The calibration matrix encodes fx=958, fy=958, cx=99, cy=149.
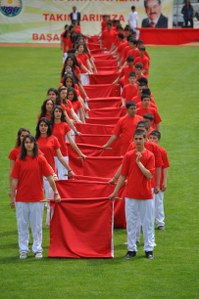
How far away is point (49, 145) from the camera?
1656cm

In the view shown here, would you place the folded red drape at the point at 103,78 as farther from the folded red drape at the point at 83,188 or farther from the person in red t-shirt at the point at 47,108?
the folded red drape at the point at 83,188

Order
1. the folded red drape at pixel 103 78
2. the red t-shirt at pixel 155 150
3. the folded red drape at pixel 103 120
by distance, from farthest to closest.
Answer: the folded red drape at pixel 103 78 < the folded red drape at pixel 103 120 < the red t-shirt at pixel 155 150

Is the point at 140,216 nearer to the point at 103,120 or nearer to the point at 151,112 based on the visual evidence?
the point at 151,112

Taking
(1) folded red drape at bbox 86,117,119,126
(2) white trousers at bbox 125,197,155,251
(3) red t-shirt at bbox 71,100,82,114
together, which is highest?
(3) red t-shirt at bbox 71,100,82,114

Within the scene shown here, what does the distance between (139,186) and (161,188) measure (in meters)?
1.71

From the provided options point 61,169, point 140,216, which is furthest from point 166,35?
point 140,216

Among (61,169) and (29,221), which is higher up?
(61,169)

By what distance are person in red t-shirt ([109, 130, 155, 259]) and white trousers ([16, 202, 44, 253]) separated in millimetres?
1162

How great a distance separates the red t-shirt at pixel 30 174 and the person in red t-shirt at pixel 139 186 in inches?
44.9

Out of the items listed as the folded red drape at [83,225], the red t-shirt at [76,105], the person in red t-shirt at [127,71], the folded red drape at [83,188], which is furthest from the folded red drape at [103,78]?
the folded red drape at [83,225]

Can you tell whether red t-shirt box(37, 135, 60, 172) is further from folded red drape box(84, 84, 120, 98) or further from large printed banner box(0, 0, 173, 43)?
large printed banner box(0, 0, 173, 43)

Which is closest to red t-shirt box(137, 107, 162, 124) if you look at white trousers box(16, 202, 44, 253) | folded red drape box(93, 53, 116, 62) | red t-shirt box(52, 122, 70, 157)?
red t-shirt box(52, 122, 70, 157)

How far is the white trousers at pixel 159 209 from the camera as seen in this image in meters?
16.8

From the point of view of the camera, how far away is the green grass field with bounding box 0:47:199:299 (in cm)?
1358
